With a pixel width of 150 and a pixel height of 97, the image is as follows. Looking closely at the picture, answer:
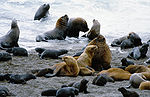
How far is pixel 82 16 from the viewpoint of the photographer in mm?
20875

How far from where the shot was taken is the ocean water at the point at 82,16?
14.6 meters

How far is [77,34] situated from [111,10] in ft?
30.3

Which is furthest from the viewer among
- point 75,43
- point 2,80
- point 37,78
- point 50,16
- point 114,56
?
point 50,16

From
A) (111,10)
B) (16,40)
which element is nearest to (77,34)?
(16,40)

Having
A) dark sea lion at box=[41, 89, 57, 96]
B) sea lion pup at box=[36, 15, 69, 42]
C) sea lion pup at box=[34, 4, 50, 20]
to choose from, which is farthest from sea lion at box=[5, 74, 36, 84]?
sea lion pup at box=[34, 4, 50, 20]

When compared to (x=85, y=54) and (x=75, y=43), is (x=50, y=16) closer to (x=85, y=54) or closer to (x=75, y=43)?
(x=75, y=43)

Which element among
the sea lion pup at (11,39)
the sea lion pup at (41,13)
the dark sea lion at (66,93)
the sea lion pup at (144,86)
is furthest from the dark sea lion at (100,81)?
the sea lion pup at (41,13)

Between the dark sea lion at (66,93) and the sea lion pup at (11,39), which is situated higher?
the dark sea lion at (66,93)

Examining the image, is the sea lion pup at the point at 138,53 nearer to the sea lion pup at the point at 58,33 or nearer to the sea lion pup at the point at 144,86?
the sea lion pup at the point at 58,33

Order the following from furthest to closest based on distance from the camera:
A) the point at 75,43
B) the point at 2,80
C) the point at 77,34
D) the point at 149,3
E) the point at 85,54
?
the point at 149,3 → the point at 77,34 → the point at 75,43 → the point at 85,54 → the point at 2,80

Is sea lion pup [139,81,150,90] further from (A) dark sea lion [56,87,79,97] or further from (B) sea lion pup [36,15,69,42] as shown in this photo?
(B) sea lion pup [36,15,69,42]

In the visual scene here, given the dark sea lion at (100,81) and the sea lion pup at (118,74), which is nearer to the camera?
the dark sea lion at (100,81)

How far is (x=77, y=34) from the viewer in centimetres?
1494

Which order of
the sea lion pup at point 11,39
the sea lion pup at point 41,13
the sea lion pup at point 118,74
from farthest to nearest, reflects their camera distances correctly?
the sea lion pup at point 41,13, the sea lion pup at point 11,39, the sea lion pup at point 118,74
